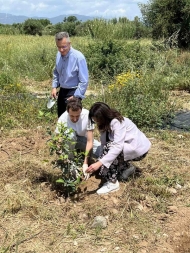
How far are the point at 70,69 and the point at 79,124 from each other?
88cm

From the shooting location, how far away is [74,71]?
423 centimetres

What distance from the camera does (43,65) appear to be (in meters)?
10.4

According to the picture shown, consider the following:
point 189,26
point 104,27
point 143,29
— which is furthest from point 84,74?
point 143,29

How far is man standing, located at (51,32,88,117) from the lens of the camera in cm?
405

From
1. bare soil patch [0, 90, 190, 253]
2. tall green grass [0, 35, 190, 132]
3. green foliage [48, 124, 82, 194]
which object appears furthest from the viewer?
tall green grass [0, 35, 190, 132]

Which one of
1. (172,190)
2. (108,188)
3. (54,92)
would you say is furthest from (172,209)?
(54,92)

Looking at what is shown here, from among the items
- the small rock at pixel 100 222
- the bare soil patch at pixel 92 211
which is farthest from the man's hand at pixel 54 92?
the small rock at pixel 100 222

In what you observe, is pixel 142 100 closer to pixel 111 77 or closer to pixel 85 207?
pixel 85 207

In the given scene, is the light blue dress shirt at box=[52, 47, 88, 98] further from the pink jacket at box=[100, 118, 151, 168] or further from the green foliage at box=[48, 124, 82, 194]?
the green foliage at box=[48, 124, 82, 194]

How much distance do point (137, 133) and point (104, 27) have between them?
31.6ft

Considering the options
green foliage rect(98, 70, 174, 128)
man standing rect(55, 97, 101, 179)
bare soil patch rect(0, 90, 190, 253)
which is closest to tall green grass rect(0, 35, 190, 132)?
green foliage rect(98, 70, 174, 128)

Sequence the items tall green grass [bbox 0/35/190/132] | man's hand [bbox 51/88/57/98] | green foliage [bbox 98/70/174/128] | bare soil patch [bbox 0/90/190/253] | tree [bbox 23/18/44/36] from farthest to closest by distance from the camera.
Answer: tree [bbox 23/18/44/36] → tall green grass [bbox 0/35/190/132] → green foliage [bbox 98/70/174/128] → man's hand [bbox 51/88/57/98] → bare soil patch [bbox 0/90/190/253]

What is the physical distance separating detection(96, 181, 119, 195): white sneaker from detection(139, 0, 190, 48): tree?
1070cm

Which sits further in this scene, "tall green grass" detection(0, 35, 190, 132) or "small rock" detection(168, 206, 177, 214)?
"tall green grass" detection(0, 35, 190, 132)
